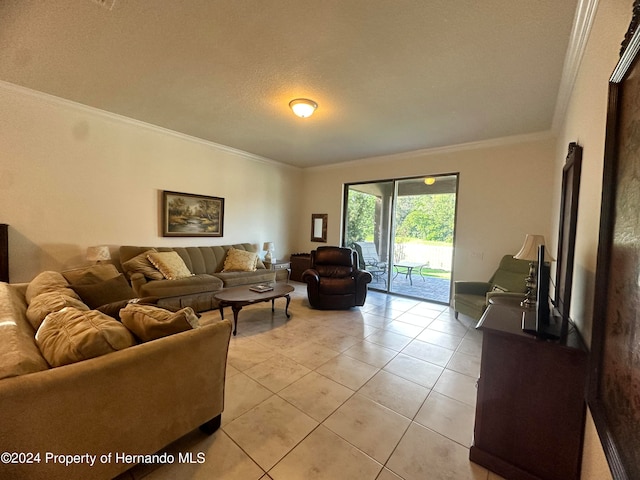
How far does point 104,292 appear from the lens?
7.89 ft

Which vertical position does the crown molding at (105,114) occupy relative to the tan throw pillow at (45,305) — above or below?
above

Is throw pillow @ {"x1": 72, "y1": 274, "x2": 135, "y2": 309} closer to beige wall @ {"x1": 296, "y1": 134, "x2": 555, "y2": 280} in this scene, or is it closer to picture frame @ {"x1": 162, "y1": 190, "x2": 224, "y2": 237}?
picture frame @ {"x1": 162, "y1": 190, "x2": 224, "y2": 237}

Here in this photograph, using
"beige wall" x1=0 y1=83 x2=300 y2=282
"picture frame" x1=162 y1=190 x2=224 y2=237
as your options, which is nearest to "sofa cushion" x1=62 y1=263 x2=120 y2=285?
"beige wall" x1=0 y1=83 x2=300 y2=282

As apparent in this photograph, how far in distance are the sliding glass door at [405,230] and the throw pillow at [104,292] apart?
4364 mm

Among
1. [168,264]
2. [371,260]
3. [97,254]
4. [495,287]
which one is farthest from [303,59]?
[371,260]

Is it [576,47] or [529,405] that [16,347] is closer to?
[529,405]

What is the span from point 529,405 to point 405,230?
4233 millimetres

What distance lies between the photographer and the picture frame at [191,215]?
14.5 feet

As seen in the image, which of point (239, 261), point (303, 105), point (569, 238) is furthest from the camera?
point (239, 261)

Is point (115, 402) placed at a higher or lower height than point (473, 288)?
lower

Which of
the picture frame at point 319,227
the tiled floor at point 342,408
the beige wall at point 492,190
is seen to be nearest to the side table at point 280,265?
the picture frame at point 319,227

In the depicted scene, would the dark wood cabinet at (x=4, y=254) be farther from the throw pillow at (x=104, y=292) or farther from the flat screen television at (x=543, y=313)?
the flat screen television at (x=543, y=313)

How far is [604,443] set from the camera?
87cm

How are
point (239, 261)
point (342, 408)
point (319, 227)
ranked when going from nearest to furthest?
point (342, 408)
point (239, 261)
point (319, 227)
